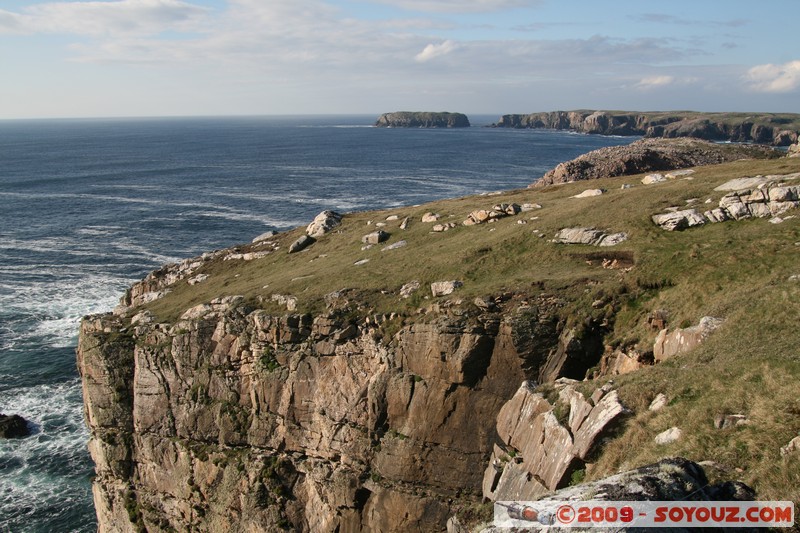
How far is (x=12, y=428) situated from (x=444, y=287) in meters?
37.6

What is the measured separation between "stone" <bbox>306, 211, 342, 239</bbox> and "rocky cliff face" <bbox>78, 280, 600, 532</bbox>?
17.0 meters

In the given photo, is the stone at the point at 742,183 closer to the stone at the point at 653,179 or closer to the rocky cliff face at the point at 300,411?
the stone at the point at 653,179

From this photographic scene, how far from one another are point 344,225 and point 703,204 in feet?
104

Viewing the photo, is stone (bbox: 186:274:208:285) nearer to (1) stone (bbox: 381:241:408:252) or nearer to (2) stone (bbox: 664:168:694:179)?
(1) stone (bbox: 381:241:408:252)

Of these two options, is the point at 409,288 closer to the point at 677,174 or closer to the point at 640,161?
the point at 677,174

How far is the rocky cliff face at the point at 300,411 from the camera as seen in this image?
28.3 metres

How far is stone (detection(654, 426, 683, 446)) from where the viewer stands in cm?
1589

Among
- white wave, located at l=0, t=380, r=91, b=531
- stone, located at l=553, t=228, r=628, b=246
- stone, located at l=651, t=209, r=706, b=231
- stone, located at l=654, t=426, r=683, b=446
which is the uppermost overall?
stone, located at l=651, t=209, r=706, b=231

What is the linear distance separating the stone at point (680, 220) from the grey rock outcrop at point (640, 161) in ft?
173

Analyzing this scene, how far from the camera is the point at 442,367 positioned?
2878 cm

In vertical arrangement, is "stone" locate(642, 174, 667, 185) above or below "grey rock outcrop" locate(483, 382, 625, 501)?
above

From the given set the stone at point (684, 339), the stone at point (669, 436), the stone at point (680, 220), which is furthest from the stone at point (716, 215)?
the stone at point (669, 436)

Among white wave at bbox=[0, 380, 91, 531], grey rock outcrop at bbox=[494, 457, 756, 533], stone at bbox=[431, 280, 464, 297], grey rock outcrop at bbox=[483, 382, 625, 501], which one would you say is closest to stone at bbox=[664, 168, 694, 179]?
stone at bbox=[431, 280, 464, 297]

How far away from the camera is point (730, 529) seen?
438 inches
